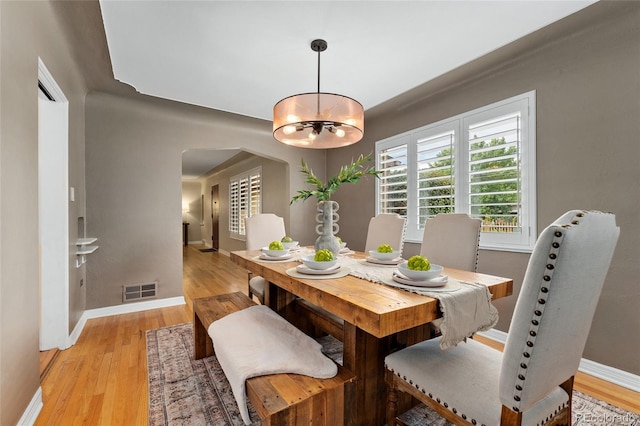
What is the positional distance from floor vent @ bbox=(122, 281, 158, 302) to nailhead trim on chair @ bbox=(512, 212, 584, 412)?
3748 mm

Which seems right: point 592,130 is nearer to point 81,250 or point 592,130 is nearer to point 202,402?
point 202,402

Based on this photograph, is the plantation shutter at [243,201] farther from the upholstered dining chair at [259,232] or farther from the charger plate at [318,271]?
the charger plate at [318,271]

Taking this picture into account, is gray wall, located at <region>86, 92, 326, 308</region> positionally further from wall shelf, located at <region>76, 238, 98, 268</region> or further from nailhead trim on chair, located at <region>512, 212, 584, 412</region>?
nailhead trim on chair, located at <region>512, 212, 584, 412</region>

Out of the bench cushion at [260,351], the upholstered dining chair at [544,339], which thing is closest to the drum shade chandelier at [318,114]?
the bench cushion at [260,351]

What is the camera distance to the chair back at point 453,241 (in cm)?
204

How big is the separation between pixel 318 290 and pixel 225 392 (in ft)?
3.61

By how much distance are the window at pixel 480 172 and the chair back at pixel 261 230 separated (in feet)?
5.03

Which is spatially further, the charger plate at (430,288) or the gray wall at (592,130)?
the gray wall at (592,130)

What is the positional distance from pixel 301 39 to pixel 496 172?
2.02 metres

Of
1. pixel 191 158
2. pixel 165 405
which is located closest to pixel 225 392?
pixel 165 405

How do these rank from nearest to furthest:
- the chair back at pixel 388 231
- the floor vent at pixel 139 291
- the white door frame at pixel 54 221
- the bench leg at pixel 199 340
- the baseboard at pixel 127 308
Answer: the bench leg at pixel 199 340
the white door frame at pixel 54 221
the chair back at pixel 388 231
the baseboard at pixel 127 308
the floor vent at pixel 139 291

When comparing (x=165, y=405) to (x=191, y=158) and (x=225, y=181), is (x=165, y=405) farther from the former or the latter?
(x=225, y=181)

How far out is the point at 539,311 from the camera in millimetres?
845

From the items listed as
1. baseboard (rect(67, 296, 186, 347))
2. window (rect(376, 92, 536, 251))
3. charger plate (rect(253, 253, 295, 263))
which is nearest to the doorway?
baseboard (rect(67, 296, 186, 347))
